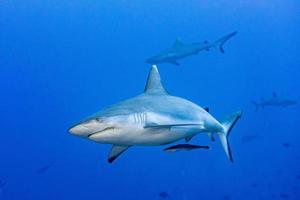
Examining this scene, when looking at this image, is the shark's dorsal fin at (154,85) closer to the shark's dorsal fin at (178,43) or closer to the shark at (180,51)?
the shark at (180,51)

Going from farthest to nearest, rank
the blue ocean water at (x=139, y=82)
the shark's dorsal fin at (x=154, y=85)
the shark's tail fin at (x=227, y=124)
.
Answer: the blue ocean water at (x=139, y=82)
the shark's tail fin at (x=227, y=124)
the shark's dorsal fin at (x=154, y=85)

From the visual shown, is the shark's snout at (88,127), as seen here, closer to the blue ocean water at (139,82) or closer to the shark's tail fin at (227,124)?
the shark's tail fin at (227,124)

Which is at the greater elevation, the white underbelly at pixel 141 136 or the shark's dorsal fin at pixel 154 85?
the shark's dorsal fin at pixel 154 85

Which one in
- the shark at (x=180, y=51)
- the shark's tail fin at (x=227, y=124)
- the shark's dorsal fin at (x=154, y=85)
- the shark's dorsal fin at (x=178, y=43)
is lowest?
the shark's tail fin at (x=227, y=124)

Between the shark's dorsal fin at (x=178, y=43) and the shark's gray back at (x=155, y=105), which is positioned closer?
the shark's gray back at (x=155, y=105)

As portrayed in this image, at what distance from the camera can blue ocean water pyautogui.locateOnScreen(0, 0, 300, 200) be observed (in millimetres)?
36188

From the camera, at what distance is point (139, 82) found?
81375 mm

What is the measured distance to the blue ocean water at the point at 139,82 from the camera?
119 feet

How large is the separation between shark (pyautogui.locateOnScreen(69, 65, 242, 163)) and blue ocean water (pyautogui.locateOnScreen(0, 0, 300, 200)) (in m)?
25.5

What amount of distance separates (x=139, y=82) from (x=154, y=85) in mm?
77525

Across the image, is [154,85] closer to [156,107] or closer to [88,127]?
[156,107]

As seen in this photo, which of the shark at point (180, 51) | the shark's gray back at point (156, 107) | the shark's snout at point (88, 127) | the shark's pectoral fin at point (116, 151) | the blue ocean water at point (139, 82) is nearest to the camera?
the shark's snout at point (88, 127)

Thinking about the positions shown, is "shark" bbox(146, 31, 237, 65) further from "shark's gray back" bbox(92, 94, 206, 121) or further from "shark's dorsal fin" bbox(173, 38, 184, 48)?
"shark's gray back" bbox(92, 94, 206, 121)

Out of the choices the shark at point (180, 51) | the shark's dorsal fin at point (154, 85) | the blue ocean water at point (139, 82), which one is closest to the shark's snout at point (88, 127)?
the shark's dorsal fin at point (154, 85)
